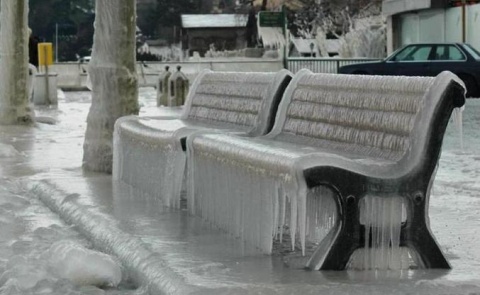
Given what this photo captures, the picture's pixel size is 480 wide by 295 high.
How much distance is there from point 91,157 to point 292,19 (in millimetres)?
71016

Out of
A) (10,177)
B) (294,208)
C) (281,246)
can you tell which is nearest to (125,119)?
(10,177)

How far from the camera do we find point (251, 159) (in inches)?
234

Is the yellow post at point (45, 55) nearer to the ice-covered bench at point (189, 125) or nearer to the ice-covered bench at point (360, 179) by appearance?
the ice-covered bench at point (189, 125)

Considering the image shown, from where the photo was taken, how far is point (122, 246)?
20.4 feet

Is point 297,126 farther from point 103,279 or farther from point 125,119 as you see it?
point 125,119

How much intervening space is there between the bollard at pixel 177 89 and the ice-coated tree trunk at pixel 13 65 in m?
8.21

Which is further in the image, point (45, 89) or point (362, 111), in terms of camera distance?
point (45, 89)

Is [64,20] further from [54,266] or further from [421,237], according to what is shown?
[421,237]

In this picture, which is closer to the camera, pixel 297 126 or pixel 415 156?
pixel 415 156

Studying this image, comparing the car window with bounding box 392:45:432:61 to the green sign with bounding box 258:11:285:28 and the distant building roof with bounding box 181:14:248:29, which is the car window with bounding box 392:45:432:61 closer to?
the green sign with bounding box 258:11:285:28

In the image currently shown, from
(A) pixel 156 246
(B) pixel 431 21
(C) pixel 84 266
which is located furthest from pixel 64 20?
(C) pixel 84 266

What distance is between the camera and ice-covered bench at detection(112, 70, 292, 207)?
7.63m

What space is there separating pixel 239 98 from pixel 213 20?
80.5m

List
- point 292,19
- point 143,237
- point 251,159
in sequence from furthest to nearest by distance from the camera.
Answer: point 292,19 → point 143,237 → point 251,159
